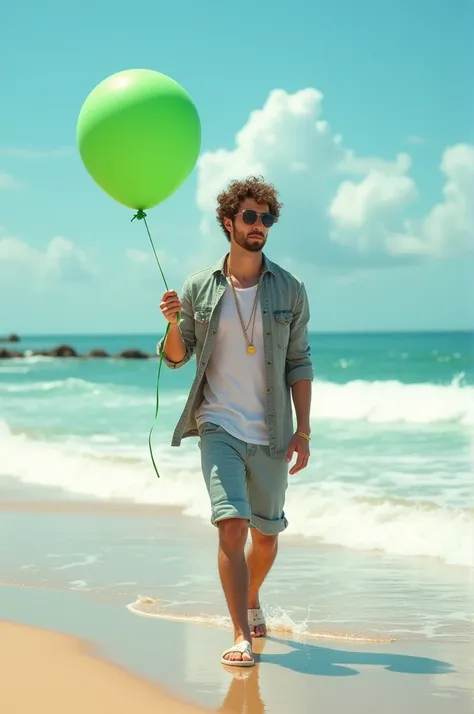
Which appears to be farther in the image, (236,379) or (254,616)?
(254,616)

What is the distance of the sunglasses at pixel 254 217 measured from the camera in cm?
472

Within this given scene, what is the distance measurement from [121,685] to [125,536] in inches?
142

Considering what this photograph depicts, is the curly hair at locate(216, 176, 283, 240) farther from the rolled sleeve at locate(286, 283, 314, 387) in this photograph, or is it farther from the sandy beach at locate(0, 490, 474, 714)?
the sandy beach at locate(0, 490, 474, 714)

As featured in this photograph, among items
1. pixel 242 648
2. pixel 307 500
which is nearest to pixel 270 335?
pixel 242 648

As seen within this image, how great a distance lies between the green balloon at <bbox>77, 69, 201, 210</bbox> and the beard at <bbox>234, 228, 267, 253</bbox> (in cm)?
51

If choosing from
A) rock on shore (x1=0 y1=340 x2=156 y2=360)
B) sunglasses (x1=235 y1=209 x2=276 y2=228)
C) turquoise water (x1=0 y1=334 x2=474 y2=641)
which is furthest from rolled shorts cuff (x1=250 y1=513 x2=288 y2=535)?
rock on shore (x1=0 y1=340 x2=156 y2=360)

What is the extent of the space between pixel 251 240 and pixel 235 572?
4.75 ft

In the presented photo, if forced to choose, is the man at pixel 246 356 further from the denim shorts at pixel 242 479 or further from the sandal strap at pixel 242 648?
the sandal strap at pixel 242 648

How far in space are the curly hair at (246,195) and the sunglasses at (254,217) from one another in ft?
0.16

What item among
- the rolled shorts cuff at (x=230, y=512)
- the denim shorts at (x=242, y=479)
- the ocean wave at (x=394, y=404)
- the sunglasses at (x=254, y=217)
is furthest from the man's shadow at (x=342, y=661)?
the ocean wave at (x=394, y=404)

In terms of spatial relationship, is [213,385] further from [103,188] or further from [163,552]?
[163,552]

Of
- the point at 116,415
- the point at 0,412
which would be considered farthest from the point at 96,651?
the point at 0,412

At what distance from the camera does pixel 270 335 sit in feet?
15.6

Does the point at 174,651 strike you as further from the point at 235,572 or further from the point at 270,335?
the point at 270,335
